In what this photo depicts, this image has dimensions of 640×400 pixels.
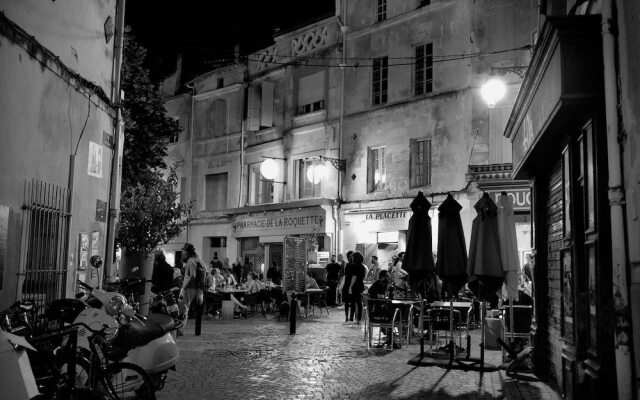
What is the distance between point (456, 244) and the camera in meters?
9.70

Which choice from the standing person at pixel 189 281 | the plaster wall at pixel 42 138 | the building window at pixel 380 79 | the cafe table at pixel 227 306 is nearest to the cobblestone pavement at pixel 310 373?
the standing person at pixel 189 281

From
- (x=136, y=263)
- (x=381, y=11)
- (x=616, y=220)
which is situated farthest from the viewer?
(x=381, y=11)

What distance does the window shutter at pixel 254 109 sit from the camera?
93.2 feet

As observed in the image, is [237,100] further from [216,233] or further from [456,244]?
[456,244]

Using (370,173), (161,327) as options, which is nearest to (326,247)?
(370,173)

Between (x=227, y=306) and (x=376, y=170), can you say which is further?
(x=376, y=170)

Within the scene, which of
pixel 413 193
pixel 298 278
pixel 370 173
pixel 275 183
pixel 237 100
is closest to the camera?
pixel 298 278

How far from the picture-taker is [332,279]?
71.0ft

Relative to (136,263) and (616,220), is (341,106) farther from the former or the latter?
(616,220)

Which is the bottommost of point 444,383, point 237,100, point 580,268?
point 444,383

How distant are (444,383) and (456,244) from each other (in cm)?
206

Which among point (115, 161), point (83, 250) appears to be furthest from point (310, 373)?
point (115, 161)

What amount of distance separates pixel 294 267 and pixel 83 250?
8.90 metres

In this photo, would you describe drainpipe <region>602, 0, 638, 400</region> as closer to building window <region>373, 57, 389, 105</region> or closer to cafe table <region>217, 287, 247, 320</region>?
cafe table <region>217, 287, 247, 320</region>
